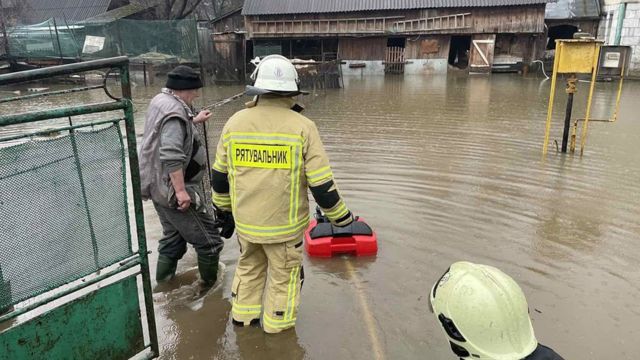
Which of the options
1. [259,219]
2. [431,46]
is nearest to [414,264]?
[259,219]

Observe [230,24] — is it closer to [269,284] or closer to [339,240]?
[339,240]

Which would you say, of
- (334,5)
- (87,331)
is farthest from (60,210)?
(334,5)

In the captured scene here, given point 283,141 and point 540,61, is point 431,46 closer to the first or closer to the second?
point 540,61

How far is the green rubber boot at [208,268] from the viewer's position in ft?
12.7

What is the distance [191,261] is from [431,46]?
83.1 feet

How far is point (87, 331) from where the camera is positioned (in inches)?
101

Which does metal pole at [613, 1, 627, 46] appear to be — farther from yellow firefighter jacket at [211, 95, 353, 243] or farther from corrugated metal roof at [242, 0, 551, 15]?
yellow firefighter jacket at [211, 95, 353, 243]

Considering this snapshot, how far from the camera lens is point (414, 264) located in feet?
14.9

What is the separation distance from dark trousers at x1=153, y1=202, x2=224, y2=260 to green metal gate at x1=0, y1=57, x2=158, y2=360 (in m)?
0.80

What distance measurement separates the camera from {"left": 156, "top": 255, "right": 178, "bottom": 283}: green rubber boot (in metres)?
4.00

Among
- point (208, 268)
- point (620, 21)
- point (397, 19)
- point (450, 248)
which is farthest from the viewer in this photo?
point (397, 19)

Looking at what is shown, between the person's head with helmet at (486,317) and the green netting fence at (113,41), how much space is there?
24408 mm

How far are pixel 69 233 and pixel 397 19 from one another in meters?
27.5

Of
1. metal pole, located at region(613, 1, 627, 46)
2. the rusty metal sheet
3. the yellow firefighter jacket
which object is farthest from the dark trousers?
metal pole, located at region(613, 1, 627, 46)
